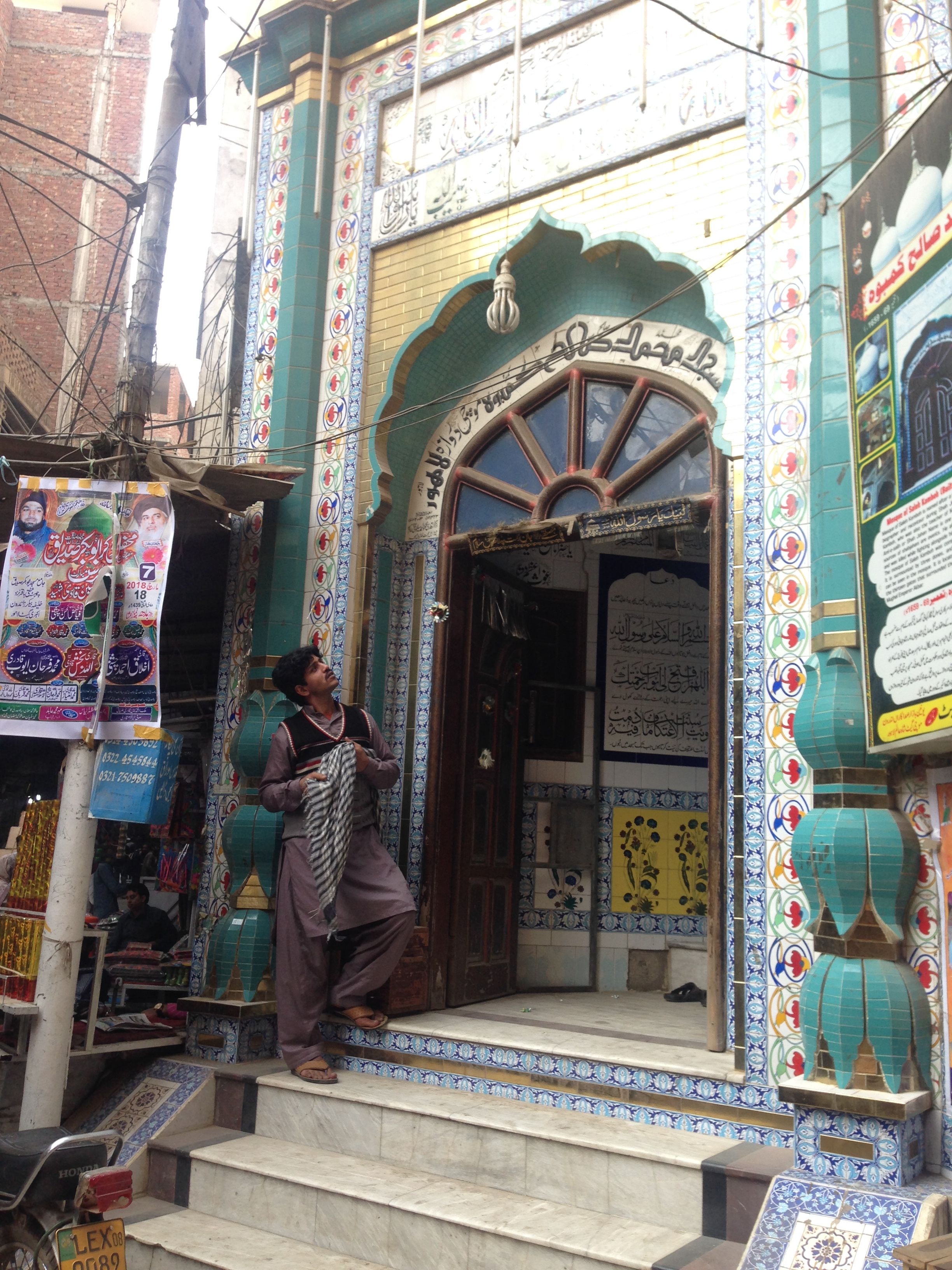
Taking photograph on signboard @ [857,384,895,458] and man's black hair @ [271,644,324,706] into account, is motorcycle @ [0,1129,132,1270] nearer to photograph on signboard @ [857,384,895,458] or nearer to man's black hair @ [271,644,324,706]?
man's black hair @ [271,644,324,706]

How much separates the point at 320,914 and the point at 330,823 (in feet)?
1.49

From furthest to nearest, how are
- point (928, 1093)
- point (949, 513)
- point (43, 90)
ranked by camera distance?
point (43, 90), point (928, 1093), point (949, 513)

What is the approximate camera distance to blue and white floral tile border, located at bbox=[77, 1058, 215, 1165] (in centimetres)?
535

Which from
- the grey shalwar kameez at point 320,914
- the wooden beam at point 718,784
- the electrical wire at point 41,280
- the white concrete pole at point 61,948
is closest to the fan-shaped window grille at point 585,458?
the wooden beam at point 718,784

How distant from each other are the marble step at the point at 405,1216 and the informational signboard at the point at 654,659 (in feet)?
12.6

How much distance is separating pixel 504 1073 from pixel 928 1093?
198 centimetres

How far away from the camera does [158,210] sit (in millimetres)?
6145

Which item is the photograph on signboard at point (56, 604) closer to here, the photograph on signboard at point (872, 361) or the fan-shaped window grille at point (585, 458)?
the fan-shaped window grille at point (585, 458)

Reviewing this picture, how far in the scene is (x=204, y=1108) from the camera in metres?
5.56

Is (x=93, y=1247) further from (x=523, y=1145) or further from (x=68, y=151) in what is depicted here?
(x=68, y=151)

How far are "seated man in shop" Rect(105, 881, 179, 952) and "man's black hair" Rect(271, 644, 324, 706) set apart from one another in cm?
245

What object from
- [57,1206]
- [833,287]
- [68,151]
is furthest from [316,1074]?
[68,151]

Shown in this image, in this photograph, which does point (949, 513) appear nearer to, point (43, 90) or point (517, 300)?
point (517, 300)

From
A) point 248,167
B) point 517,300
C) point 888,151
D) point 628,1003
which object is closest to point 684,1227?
point 628,1003
